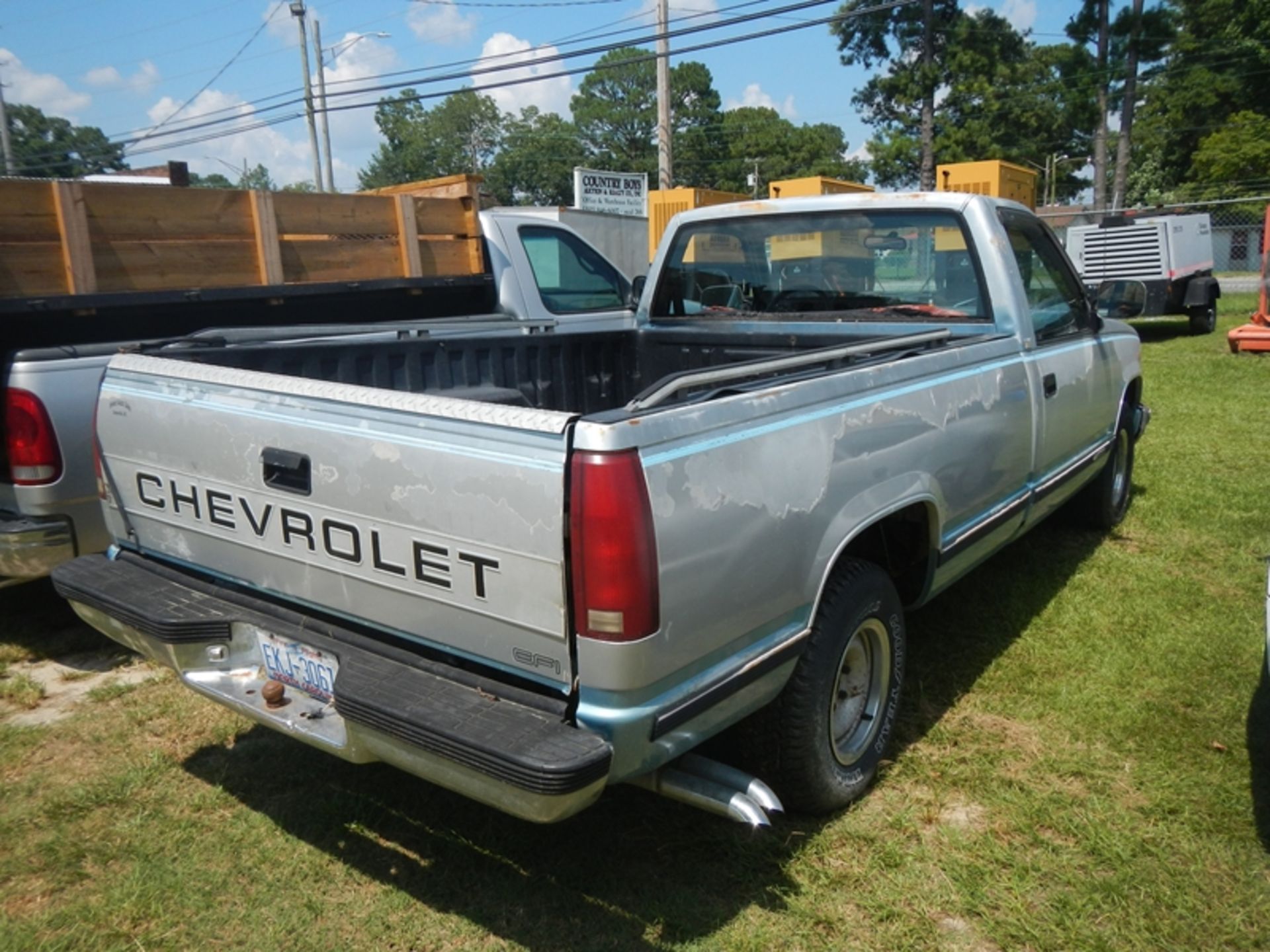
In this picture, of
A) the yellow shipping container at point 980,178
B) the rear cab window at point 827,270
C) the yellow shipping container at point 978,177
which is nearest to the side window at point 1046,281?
the rear cab window at point 827,270

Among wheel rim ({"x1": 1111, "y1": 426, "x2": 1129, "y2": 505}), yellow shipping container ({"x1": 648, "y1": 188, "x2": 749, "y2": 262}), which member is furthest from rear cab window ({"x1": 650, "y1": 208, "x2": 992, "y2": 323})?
yellow shipping container ({"x1": 648, "y1": 188, "x2": 749, "y2": 262})

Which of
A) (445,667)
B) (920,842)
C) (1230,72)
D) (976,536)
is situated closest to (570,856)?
(445,667)

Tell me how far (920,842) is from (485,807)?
4.38ft

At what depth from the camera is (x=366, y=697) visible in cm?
232

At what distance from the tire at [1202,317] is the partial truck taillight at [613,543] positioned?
1720 cm

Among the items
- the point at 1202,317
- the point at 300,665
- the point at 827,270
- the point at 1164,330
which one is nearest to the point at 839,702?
the point at 300,665

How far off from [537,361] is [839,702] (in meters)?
2.03

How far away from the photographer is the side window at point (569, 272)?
7.21 m

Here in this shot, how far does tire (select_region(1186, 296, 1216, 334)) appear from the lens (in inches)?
653

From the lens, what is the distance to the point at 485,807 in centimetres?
316

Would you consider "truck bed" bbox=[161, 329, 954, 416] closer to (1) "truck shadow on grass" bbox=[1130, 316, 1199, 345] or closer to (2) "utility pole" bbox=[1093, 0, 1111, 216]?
(1) "truck shadow on grass" bbox=[1130, 316, 1199, 345]

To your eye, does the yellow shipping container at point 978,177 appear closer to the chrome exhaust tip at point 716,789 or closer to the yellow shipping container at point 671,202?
the yellow shipping container at point 671,202

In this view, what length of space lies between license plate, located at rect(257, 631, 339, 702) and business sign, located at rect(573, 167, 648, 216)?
16.1 m

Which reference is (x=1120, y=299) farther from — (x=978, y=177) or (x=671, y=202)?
(x=671, y=202)
